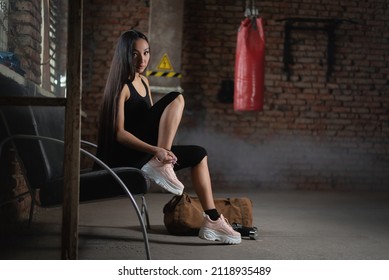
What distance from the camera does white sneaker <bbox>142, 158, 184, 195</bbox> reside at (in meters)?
2.47

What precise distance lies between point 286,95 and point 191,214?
3983 mm

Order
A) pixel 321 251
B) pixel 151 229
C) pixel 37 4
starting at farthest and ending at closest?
pixel 37 4 → pixel 151 229 → pixel 321 251

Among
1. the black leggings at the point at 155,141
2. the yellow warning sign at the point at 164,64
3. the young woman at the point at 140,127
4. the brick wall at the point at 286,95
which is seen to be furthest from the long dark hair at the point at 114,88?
the brick wall at the point at 286,95

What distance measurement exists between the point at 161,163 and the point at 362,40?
16.5ft

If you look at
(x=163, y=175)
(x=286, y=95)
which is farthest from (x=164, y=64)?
(x=163, y=175)

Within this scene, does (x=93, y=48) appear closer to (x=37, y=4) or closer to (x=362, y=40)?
(x=37, y=4)

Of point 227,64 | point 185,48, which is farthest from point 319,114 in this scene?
point 185,48

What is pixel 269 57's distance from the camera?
22.0ft

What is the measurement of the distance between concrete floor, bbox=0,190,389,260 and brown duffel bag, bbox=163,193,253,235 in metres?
0.06

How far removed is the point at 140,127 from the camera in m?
2.64

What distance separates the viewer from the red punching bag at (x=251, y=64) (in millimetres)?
Answer: 6020

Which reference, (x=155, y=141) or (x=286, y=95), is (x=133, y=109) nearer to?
(x=155, y=141)

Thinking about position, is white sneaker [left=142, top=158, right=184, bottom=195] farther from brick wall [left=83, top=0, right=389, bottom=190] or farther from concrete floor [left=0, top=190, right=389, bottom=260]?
brick wall [left=83, top=0, right=389, bottom=190]

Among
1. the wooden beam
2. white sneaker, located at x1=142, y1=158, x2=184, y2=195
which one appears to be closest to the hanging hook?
white sneaker, located at x1=142, y1=158, x2=184, y2=195
